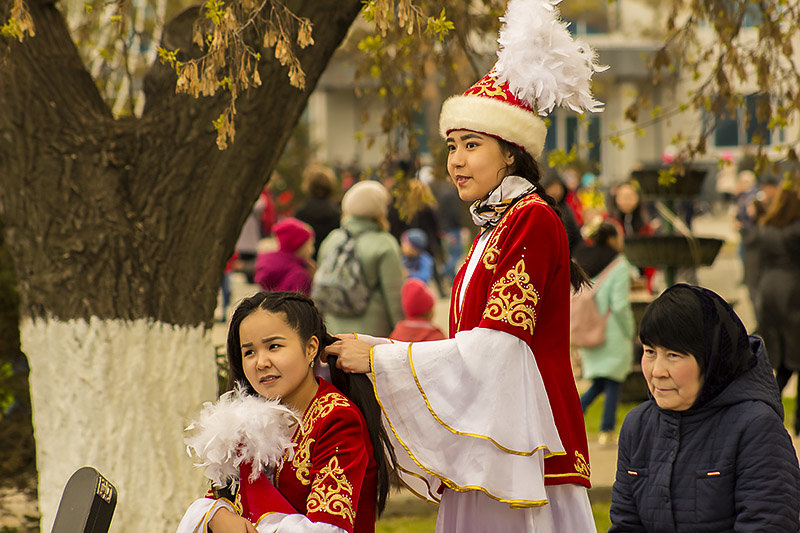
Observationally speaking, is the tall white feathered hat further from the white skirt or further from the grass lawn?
the grass lawn

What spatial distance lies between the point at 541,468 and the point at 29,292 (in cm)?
248

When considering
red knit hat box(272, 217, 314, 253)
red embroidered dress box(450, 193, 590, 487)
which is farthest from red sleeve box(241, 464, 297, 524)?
red knit hat box(272, 217, 314, 253)

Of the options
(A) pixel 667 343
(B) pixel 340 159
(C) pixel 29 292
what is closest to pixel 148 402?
(C) pixel 29 292

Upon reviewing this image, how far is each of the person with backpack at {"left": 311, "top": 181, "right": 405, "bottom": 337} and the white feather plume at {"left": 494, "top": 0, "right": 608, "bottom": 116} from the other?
3.75 m

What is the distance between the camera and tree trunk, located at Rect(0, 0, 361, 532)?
4426mm

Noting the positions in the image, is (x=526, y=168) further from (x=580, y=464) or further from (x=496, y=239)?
(x=580, y=464)

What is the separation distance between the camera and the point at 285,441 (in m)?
2.89

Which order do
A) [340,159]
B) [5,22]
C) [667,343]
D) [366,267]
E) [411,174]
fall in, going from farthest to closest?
[340,159]
[366,267]
[411,174]
[5,22]
[667,343]

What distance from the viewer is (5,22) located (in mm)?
4125

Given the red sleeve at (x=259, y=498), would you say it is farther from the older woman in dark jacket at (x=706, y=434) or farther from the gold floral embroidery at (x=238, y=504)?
the older woman in dark jacket at (x=706, y=434)

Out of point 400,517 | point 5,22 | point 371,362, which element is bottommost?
point 400,517

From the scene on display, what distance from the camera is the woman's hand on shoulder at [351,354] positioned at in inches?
119

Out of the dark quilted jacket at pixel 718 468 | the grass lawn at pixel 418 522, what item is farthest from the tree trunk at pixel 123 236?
the dark quilted jacket at pixel 718 468

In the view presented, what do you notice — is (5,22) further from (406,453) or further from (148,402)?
(406,453)
